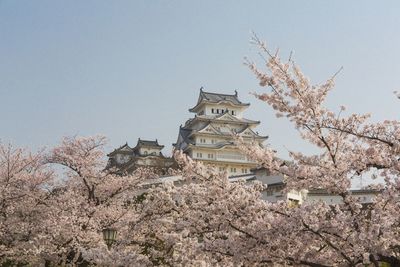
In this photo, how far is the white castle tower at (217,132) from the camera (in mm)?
59531

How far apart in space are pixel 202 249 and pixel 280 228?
126 cm

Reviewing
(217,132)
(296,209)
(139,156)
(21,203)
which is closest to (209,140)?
(217,132)

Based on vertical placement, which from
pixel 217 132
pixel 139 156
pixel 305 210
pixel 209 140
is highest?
pixel 217 132

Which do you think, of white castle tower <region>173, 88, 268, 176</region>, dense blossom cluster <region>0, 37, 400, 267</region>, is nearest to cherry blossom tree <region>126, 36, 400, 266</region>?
dense blossom cluster <region>0, 37, 400, 267</region>

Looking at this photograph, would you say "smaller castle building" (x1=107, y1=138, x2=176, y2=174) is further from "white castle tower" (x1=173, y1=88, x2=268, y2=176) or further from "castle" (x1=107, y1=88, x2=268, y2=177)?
"white castle tower" (x1=173, y1=88, x2=268, y2=176)

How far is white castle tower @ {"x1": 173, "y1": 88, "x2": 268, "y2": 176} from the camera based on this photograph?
59531 mm

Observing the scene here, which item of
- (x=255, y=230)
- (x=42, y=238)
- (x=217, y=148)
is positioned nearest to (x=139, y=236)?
(x=42, y=238)

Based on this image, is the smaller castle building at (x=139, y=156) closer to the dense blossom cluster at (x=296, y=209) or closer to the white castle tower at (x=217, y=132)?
the white castle tower at (x=217, y=132)

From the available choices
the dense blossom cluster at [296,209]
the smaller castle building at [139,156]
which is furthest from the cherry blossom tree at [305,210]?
the smaller castle building at [139,156]

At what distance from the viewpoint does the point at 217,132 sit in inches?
2511

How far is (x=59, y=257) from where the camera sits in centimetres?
1722

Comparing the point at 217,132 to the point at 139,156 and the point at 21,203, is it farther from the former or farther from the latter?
the point at 21,203

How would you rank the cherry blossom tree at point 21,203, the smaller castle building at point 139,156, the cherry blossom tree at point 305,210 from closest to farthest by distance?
the cherry blossom tree at point 305,210, the cherry blossom tree at point 21,203, the smaller castle building at point 139,156

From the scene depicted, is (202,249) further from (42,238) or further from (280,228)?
(42,238)
